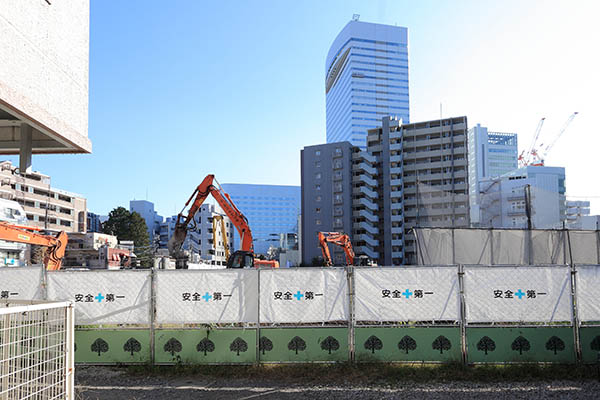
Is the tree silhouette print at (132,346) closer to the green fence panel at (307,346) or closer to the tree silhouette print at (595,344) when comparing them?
the green fence panel at (307,346)

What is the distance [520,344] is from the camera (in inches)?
372

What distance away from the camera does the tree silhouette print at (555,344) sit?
946 centimetres

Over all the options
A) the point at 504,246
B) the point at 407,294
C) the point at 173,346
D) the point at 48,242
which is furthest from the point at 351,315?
the point at 48,242

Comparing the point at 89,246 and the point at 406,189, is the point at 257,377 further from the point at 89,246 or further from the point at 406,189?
the point at 406,189

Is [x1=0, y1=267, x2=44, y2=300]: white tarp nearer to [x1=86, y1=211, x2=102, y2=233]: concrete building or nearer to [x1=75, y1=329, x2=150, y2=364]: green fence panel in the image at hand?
[x1=75, y1=329, x2=150, y2=364]: green fence panel

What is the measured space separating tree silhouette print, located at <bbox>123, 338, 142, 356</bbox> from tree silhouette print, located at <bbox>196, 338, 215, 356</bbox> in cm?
124

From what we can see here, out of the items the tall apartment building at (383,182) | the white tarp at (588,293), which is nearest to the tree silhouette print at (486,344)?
the white tarp at (588,293)

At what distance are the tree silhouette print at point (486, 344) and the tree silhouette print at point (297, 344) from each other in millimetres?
3542

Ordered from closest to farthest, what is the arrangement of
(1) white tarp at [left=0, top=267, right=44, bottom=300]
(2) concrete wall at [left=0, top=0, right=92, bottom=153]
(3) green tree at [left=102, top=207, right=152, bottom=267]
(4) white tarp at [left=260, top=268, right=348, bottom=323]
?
1. (2) concrete wall at [left=0, top=0, right=92, bottom=153]
2. (4) white tarp at [left=260, top=268, right=348, bottom=323]
3. (1) white tarp at [left=0, top=267, right=44, bottom=300]
4. (3) green tree at [left=102, top=207, right=152, bottom=267]

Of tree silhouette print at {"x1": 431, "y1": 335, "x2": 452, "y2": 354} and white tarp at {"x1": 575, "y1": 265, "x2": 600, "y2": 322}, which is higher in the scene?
white tarp at {"x1": 575, "y1": 265, "x2": 600, "y2": 322}

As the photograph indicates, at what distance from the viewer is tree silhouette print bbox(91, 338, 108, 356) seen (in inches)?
383

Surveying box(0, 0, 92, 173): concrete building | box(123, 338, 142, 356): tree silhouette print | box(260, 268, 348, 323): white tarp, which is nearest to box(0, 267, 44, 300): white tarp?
box(123, 338, 142, 356): tree silhouette print

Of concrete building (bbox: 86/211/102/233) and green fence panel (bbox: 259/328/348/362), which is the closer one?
green fence panel (bbox: 259/328/348/362)

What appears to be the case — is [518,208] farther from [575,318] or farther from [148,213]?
[148,213]
